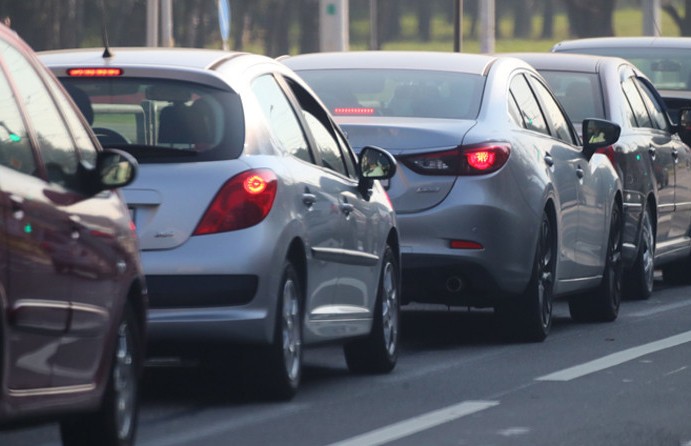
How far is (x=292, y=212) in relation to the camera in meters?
8.16

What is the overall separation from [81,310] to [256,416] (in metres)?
1.89

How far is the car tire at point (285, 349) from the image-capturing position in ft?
26.3

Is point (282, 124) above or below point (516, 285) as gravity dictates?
above

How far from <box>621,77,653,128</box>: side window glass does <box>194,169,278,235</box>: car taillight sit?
6614 mm

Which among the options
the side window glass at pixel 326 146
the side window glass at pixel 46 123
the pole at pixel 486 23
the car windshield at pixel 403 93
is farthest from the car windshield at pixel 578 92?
the pole at pixel 486 23

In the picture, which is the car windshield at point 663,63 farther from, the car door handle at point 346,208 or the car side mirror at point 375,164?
the car door handle at point 346,208

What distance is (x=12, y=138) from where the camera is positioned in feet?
18.8

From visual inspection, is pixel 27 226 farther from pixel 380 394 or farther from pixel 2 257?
pixel 380 394

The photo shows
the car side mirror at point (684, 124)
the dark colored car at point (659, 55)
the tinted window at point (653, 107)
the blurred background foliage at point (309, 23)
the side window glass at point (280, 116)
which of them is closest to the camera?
the side window glass at point (280, 116)

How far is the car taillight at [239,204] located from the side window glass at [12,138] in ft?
6.54

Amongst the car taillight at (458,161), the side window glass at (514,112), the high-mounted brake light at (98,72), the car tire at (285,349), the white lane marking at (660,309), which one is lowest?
the white lane marking at (660,309)

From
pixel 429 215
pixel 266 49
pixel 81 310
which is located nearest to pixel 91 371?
pixel 81 310

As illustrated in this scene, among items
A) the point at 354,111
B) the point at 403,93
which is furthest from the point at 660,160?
the point at 354,111

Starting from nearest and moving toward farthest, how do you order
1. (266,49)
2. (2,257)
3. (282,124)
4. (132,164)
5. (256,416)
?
(2,257) → (132,164) → (256,416) → (282,124) → (266,49)
